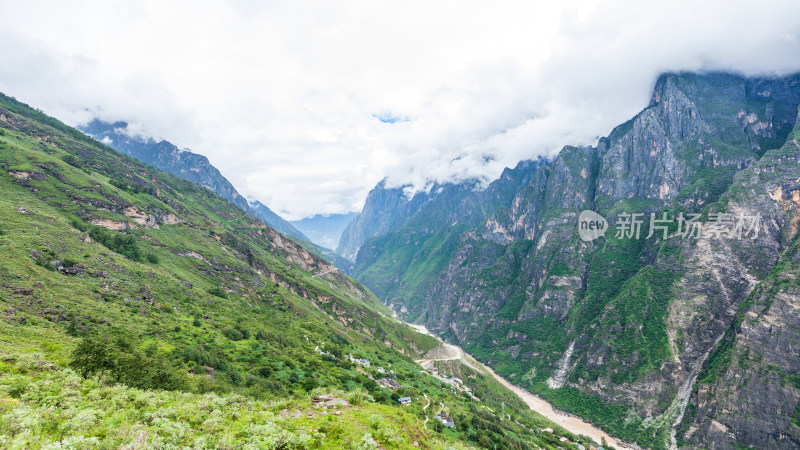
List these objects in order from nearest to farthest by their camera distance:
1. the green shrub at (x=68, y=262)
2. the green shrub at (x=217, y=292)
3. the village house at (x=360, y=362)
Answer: the green shrub at (x=68, y=262) < the village house at (x=360, y=362) < the green shrub at (x=217, y=292)

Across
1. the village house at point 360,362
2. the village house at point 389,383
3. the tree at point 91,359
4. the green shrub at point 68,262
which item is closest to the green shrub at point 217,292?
the green shrub at point 68,262

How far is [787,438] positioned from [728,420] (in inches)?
583

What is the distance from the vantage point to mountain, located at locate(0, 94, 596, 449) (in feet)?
70.2

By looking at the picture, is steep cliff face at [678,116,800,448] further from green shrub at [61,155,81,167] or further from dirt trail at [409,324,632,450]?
green shrub at [61,155,81,167]

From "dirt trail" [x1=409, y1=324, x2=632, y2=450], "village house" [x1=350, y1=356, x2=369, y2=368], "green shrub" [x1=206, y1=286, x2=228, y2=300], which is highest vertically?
"green shrub" [x1=206, y1=286, x2=228, y2=300]

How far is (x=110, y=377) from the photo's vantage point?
2912 centimetres

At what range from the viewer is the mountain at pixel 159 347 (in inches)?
842

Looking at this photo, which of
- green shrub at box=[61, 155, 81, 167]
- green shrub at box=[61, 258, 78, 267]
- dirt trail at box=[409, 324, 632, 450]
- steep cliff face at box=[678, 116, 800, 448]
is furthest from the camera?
dirt trail at box=[409, 324, 632, 450]

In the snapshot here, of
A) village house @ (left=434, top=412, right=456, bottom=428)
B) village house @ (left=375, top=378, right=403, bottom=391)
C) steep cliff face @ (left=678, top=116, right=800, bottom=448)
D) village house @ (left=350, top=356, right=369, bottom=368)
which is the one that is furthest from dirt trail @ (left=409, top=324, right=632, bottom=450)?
village house @ (left=434, top=412, right=456, bottom=428)

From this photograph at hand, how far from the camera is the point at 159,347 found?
155 feet

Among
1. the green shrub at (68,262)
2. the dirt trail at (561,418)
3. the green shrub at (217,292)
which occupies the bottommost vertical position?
the dirt trail at (561,418)

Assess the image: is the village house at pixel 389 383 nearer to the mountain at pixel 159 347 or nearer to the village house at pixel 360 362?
the mountain at pixel 159 347

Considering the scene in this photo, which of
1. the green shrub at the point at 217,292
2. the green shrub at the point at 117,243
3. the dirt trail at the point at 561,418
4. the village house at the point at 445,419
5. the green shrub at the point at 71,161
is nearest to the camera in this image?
the village house at the point at 445,419

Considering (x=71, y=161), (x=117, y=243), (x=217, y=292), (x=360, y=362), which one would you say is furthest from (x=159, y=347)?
(x=71, y=161)
